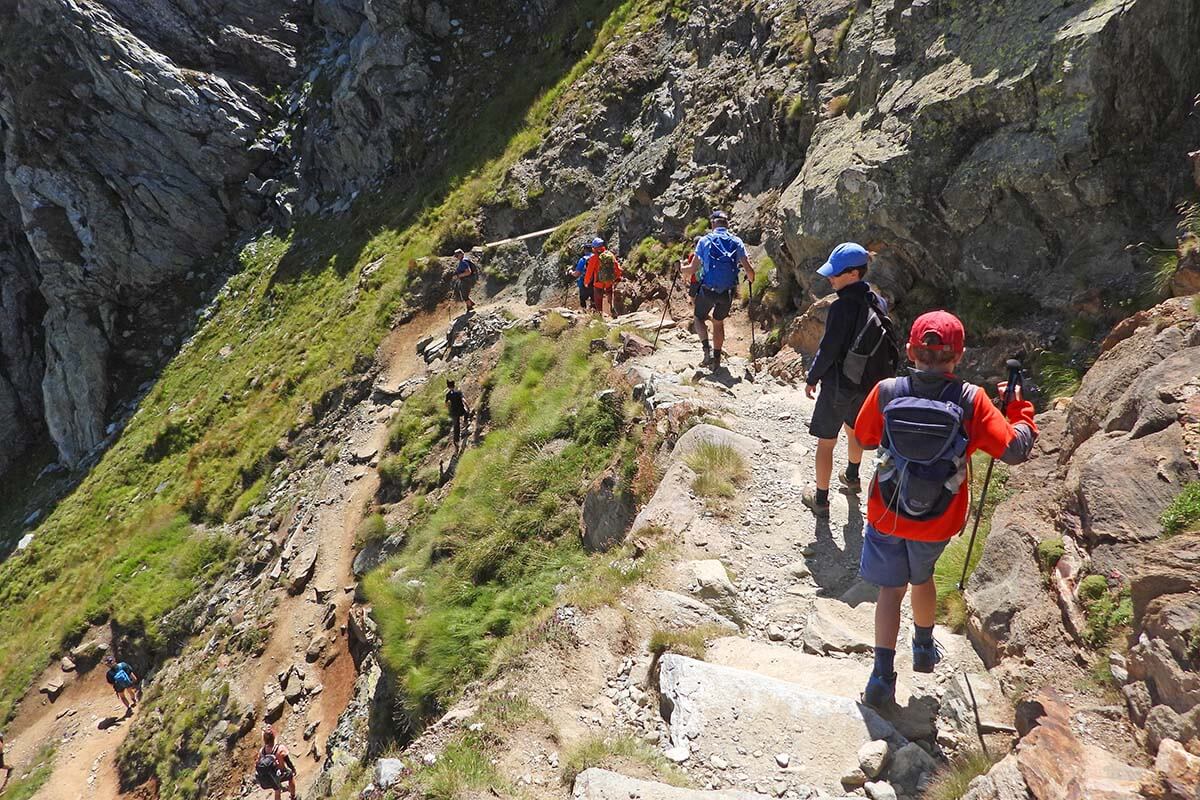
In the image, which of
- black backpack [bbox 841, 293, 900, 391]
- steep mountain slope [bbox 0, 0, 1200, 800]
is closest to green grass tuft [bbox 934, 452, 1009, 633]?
steep mountain slope [bbox 0, 0, 1200, 800]

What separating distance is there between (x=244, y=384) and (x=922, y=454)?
26896mm

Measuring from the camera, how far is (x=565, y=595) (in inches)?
293

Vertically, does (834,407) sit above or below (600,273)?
above

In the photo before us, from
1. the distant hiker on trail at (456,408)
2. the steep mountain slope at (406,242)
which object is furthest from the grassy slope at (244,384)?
the distant hiker on trail at (456,408)

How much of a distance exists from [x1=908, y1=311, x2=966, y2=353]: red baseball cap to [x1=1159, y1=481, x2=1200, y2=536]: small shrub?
1447 millimetres

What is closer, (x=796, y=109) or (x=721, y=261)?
(x=721, y=261)

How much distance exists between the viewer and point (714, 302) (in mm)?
10633

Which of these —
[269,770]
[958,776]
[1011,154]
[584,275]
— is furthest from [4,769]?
[1011,154]

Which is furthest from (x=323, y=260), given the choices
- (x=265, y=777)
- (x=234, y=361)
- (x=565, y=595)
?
(x=565, y=595)

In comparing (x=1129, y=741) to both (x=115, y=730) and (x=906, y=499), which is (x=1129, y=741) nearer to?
(x=906, y=499)

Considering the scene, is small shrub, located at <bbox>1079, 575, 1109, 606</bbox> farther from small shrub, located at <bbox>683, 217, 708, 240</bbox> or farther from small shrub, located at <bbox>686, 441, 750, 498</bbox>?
small shrub, located at <bbox>683, 217, 708, 240</bbox>

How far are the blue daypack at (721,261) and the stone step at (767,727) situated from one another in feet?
20.6

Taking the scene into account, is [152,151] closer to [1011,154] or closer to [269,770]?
[269,770]

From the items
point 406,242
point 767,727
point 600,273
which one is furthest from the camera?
point 406,242
